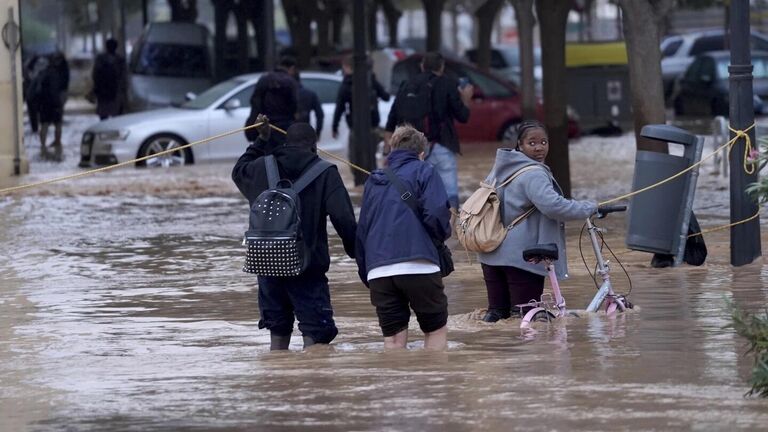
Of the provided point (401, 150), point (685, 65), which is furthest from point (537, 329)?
point (685, 65)

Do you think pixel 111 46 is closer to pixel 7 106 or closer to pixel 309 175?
pixel 7 106

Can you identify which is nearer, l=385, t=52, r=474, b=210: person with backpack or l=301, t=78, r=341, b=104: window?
l=385, t=52, r=474, b=210: person with backpack

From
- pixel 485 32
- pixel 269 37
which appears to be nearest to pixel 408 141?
pixel 269 37

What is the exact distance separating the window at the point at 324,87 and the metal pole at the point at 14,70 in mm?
4207

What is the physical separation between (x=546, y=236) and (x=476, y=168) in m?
12.9

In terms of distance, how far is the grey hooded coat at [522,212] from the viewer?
9.05m

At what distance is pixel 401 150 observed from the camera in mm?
8453

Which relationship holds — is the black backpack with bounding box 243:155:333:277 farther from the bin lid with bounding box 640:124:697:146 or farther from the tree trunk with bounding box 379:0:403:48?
the tree trunk with bounding box 379:0:403:48

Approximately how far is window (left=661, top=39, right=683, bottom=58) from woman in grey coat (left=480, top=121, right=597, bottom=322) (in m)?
Result: 32.5

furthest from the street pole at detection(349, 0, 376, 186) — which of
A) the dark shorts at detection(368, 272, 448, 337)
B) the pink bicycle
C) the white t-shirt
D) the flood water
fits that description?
the white t-shirt

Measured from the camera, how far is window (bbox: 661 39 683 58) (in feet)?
135

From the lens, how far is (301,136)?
8.55 meters

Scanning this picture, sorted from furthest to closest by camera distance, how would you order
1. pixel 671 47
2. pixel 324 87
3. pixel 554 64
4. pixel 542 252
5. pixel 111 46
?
pixel 671 47
pixel 111 46
pixel 324 87
pixel 554 64
pixel 542 252

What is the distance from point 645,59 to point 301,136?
23.2ft
